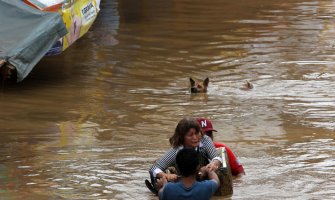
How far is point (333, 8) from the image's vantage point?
960 inches

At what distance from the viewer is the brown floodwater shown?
32.1 feet

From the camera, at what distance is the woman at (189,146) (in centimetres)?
823

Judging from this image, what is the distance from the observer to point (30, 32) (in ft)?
49.5

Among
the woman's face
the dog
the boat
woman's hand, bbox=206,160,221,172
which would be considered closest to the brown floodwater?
the dog

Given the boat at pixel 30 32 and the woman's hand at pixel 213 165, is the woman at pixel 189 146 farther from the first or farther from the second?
the boat at pixel 30 32

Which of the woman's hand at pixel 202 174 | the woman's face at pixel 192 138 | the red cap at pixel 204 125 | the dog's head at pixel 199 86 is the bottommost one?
the dog's head at pixel 199 86

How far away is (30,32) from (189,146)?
7.39 metres

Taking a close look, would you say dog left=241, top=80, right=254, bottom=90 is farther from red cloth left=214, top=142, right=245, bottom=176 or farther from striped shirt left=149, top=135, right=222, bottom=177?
striped shirt left=149, top=135, right=222, bottom=177

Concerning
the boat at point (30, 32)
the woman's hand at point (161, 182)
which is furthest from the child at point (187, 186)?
the boat at point (30, 32)

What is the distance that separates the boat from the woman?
21.3 feet

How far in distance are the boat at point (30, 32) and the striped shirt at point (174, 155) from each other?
21.1 ft

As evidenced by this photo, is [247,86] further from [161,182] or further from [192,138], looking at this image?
[161,182]

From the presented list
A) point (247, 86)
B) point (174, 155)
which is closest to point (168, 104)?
point (247, 86)

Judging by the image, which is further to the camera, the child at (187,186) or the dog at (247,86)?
the dog at (247,86)
